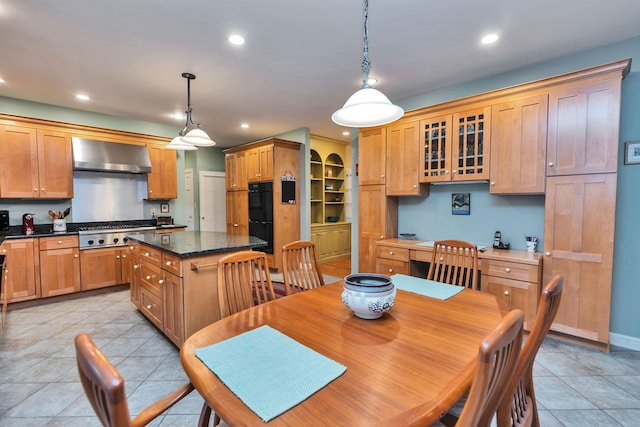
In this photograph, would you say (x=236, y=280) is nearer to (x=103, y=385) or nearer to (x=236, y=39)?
(x=103, y=385)

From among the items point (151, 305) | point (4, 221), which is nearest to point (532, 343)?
point (151, 305)

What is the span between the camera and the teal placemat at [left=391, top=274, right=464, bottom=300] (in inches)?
69.3

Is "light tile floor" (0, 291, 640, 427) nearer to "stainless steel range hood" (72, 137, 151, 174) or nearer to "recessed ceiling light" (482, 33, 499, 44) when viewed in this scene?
"stainless steel range hood" (72, 137, 151, 174)

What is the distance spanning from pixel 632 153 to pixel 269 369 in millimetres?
3533

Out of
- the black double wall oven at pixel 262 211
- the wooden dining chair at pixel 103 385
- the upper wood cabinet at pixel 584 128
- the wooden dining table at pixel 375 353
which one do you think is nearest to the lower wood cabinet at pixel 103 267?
the black double wall oven at pixel 262 211

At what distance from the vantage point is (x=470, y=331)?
127 cm

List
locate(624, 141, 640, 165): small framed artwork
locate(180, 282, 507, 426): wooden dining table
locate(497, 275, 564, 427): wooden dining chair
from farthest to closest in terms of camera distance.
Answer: locate(624, 141, 640, 165): small framed artwork → locate(497, 275, 564, 427): wooden dining chair → locate(180, 282, 507, 426): wooden dining table

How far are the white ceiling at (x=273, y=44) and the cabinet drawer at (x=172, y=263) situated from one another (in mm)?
1884

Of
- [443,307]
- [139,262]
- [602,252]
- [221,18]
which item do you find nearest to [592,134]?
[602,252]

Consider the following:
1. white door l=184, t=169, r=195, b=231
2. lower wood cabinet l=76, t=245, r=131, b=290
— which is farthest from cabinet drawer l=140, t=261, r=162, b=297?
white door l=184, t=169, r=195, b=231

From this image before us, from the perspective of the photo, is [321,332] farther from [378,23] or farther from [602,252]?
[602,252]

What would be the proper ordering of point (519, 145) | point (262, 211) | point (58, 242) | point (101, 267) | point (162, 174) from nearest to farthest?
point (519, 145) < point (58, 242) < point (101, 267) < point (162, 174) < point (262, 211)

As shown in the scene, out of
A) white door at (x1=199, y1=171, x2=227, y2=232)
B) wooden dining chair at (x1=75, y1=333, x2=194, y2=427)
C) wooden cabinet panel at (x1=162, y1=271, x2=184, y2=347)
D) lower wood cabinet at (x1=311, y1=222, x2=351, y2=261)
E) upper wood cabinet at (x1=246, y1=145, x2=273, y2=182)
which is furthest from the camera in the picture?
white door at (x1=199, y1=171, x2=227, y2=232)

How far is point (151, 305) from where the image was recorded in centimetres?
290
